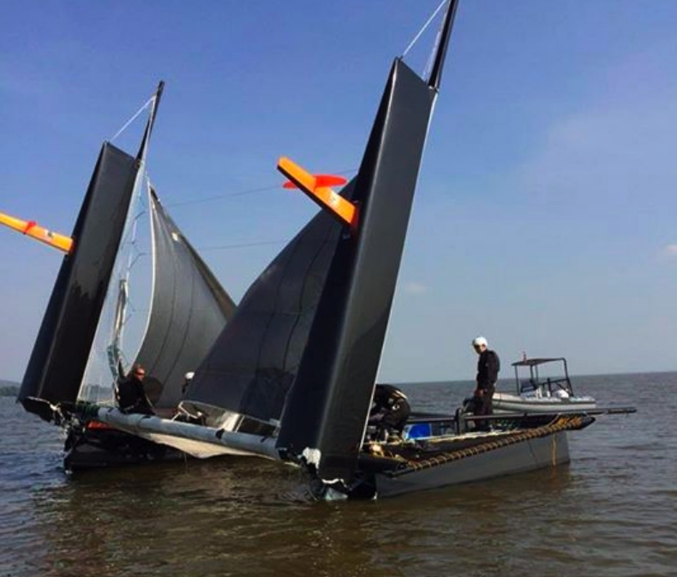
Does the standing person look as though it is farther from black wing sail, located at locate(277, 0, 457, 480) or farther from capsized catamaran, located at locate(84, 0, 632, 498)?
black wing sail, located at locate(277, 0, 457, 480)

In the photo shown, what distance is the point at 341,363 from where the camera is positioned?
978cm

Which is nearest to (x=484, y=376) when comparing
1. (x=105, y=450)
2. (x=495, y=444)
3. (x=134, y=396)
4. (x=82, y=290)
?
(x=495, y=444)

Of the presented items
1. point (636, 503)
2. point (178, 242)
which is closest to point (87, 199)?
point (178, 242)

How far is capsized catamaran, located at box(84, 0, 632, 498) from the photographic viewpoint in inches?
385

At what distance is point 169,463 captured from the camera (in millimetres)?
16656

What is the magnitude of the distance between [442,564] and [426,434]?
21.4ft

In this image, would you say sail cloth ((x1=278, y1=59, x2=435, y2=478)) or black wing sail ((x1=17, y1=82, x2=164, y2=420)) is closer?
sail cloth ((x1=278, y1=59, x2=435, y2=478))

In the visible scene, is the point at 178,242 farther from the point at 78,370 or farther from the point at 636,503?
the point at 636,503

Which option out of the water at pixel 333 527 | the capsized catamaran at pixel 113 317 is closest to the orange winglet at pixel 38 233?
the capsized catamaran at pixel 113 317

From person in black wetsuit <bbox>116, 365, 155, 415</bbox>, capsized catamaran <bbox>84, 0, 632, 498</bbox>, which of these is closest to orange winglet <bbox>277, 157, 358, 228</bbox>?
capsized catamaran <bbox>84, 0, 632, 498</bbox>

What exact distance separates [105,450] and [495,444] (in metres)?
9.00

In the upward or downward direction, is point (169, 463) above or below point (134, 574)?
above

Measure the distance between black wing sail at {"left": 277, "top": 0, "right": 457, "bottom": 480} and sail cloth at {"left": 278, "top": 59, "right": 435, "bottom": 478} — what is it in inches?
0.6

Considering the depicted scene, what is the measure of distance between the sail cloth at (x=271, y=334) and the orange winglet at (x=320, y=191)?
1.75 meters
